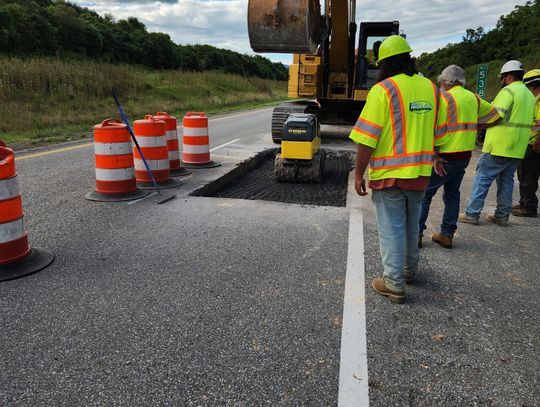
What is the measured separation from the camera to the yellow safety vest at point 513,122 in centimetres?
558

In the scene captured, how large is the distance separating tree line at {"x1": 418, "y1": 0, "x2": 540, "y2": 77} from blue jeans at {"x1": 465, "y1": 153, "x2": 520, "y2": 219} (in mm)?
32624

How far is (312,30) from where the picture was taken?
5320 mm

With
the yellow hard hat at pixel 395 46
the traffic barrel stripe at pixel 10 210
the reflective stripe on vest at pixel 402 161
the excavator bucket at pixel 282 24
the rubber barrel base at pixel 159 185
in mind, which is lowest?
the rubber barrel base at pixel 159 185

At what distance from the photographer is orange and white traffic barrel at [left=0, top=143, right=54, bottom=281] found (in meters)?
4.07

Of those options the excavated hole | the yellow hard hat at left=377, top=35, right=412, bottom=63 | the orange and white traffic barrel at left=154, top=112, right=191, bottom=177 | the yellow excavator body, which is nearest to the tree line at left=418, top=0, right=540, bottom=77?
the yellow excavator body

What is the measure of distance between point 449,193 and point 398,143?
6.30ft

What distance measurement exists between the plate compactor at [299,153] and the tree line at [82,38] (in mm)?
32028

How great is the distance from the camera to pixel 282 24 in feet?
16.6

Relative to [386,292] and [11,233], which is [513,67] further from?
[11,233]

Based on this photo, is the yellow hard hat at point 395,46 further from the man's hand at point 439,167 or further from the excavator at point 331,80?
the excavator at point 331,80

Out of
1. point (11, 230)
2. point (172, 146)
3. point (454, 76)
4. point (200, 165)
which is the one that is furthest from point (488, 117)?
point (200, 165)

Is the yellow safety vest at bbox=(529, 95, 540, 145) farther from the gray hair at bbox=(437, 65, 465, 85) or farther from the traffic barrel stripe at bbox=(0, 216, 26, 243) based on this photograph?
the traffic barrel stripe at bbox=(0, 216, 26, 243)

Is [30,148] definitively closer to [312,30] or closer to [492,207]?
[312,30]

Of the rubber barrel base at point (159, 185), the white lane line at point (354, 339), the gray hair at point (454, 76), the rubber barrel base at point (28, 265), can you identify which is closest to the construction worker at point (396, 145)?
the white lane line at point (354, 339)
